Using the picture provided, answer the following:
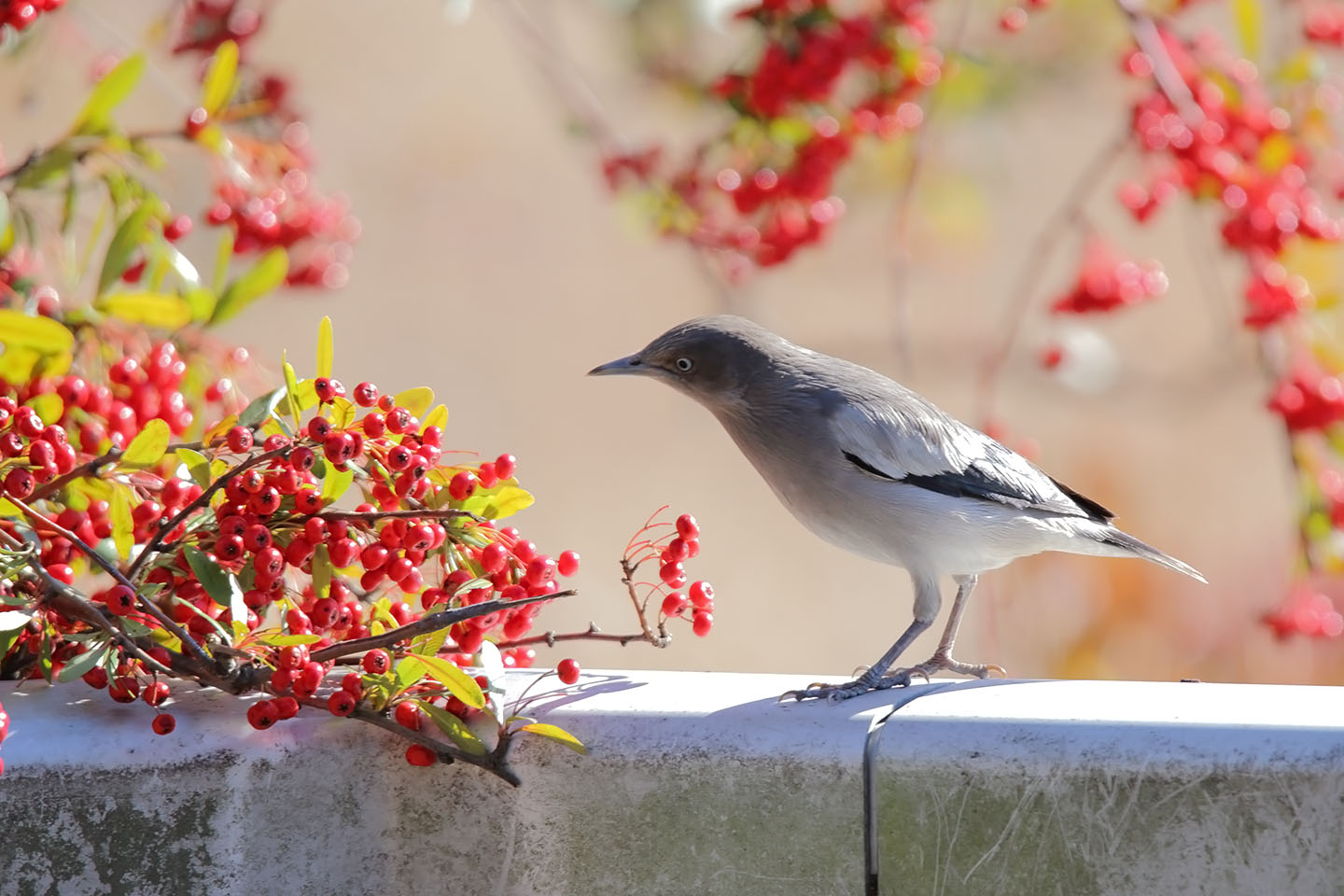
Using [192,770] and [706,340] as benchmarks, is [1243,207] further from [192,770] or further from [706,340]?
[192,770]

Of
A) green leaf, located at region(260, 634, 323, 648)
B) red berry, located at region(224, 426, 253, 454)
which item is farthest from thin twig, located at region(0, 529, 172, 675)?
red berry, located at region(224, 426, 253, 454)

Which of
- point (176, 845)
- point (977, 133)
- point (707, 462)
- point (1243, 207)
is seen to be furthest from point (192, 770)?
point (707, 462)

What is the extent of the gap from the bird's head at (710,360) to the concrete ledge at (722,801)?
0.98 meters

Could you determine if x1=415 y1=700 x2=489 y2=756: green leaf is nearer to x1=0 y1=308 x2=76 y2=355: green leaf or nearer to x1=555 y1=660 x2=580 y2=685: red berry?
x1=555 y1=660 x2=580 y2=685: red berry

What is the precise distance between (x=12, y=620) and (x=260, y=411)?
1.09 feet

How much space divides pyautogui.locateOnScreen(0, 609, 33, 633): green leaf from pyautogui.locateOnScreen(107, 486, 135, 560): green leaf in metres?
0.13

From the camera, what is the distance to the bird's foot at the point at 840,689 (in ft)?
5.36

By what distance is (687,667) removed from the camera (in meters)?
5.04

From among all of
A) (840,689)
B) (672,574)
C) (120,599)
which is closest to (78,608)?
(120,599)

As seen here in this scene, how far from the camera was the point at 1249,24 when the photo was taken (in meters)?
2.51

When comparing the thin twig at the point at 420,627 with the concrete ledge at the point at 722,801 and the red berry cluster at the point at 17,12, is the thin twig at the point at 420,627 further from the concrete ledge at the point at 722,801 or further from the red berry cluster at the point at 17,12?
the red berry cluster at the point at 17,12

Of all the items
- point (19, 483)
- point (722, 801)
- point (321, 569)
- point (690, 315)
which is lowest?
point (722, 801)

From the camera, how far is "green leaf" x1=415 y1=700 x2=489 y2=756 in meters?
1.43

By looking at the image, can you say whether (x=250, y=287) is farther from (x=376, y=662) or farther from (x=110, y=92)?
(x=376, y=662)
